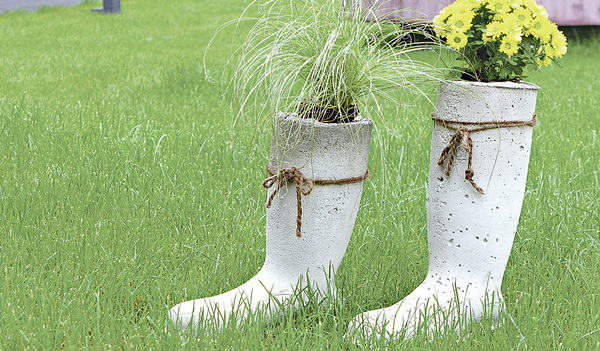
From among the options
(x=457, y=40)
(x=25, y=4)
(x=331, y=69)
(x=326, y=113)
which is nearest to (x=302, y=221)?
(x=326, y=113)

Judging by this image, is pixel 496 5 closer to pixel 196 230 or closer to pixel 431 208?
pixel 431 208

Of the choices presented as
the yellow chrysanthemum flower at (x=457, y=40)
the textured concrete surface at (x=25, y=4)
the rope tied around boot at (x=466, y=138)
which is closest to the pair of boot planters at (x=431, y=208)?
Answer: the rope tied around boot at (x=466, y=138)

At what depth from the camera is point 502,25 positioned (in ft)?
5.27

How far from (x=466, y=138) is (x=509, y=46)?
0.85 feet

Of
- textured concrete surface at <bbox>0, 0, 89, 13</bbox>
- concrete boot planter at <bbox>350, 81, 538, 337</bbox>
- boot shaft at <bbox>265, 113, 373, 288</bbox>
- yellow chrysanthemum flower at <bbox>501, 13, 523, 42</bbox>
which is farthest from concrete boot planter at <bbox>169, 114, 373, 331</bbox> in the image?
textured concrete surface at <bbox>0, 0, 89, 13</bbox>

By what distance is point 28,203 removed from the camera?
2.40 meters

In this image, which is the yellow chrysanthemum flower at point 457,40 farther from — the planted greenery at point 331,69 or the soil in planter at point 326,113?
the soil in planter at point 326,113

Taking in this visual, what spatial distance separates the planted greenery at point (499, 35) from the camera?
161cm

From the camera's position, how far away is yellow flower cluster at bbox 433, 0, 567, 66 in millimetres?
1607

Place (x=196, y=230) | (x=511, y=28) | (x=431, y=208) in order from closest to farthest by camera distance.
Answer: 1. (x=511, y=28)
2. (x=431, y=208)
3. (x=196, y=230)

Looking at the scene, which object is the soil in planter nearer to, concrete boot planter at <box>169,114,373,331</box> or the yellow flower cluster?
concrete boot planter at <box>169,114,373,331</box>

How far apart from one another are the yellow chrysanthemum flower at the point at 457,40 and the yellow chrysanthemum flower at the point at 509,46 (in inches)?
3.8

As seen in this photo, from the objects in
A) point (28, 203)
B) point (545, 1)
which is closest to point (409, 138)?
point (28, 203)

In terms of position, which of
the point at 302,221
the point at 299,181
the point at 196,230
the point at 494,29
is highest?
the point at 494,29
